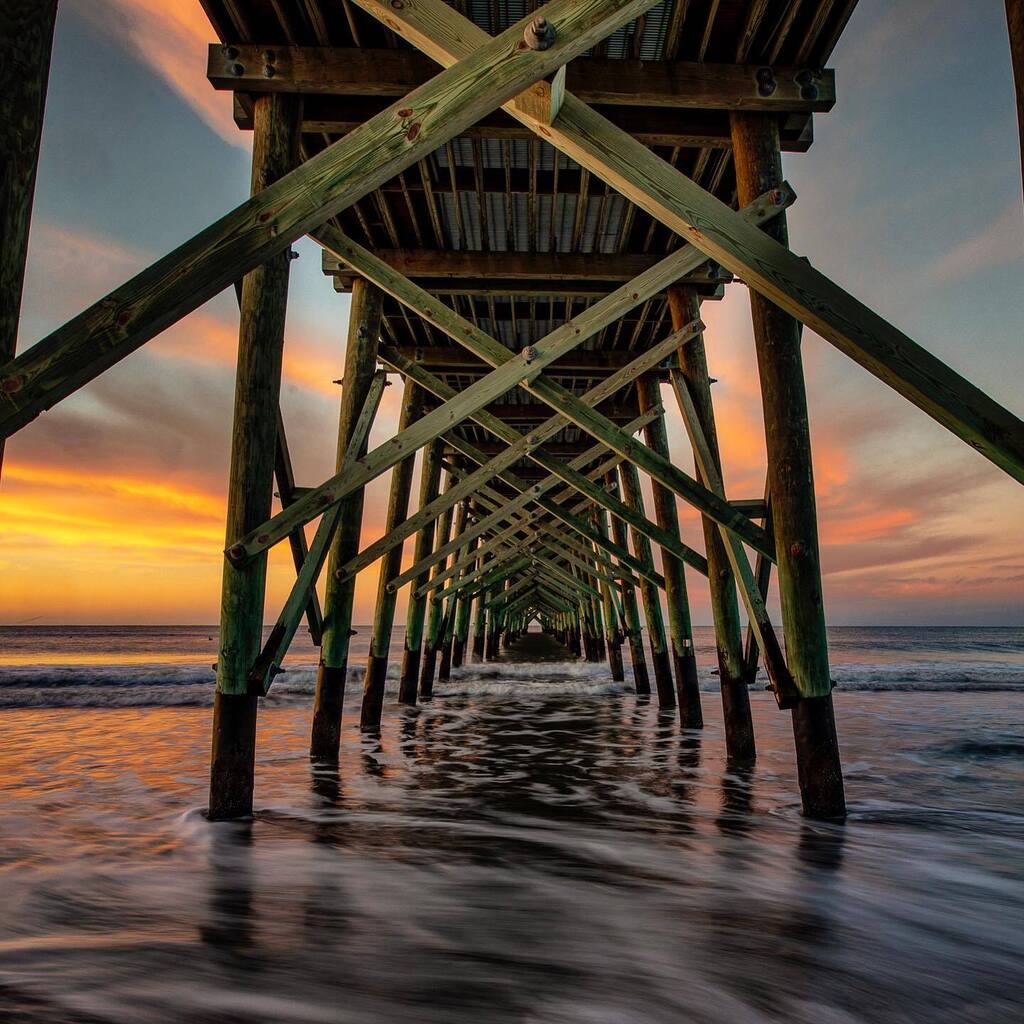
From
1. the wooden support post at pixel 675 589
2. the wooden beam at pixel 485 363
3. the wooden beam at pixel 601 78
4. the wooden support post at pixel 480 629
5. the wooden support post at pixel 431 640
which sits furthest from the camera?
the wooden support post at pixel 480 629

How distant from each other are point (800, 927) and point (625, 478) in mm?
7919

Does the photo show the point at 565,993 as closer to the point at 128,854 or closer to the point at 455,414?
the point at 128,854

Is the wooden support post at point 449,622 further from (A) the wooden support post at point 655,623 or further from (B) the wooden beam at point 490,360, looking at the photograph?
(B) the wooden beam at point 490,360

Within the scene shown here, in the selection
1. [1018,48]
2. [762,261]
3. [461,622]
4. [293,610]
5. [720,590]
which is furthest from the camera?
[461,622]

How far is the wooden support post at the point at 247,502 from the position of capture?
3.54 metres

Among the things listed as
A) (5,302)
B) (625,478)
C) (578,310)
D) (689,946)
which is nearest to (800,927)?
(689,946)

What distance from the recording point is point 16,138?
1717 millimetres

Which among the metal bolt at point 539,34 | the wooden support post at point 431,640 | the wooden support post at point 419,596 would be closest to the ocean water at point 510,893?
the metal bolt at point 539,34

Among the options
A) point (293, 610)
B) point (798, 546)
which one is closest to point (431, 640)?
point (293, 610)

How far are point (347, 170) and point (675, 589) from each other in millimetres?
6186

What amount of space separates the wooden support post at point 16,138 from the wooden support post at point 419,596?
263 inches

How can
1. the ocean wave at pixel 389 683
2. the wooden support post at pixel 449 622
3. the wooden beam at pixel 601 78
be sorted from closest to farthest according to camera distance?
the wooden beam at pixel 601 78 → the ocean wave at pixel 389 683 → the wooden support post at pixel 449 622

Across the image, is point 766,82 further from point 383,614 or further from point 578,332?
point 383,614

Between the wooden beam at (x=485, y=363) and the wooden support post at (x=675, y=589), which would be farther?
the wooden beam at (x=485, y=363)
